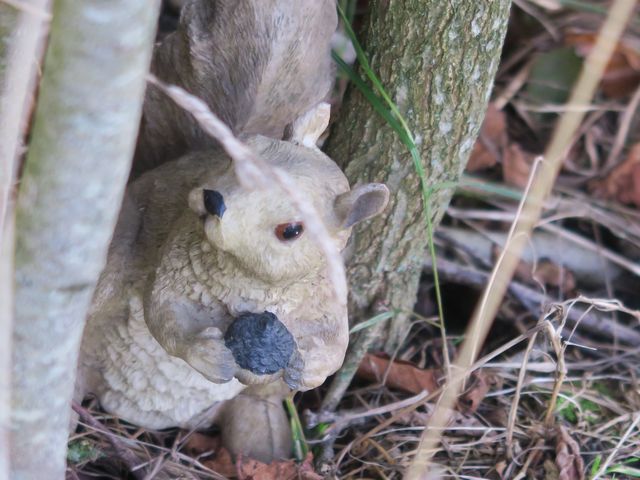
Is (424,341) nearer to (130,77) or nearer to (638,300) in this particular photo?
(638,300)

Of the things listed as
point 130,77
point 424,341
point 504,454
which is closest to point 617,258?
point 424,341

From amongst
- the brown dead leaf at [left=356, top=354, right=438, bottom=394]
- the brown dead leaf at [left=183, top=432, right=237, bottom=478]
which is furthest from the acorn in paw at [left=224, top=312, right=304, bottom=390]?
the brown dead leaf at [left=356, top=354, right=438, bottom=394]

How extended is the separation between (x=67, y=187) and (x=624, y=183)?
174 centimetres

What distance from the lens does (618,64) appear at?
2.38 m

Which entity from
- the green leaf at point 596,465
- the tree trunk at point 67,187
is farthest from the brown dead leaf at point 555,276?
the tree trunk at point 67,187

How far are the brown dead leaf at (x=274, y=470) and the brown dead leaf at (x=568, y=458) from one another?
1.44ft

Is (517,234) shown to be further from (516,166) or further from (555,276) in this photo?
A: (516,166)

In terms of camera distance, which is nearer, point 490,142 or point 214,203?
point 214,203

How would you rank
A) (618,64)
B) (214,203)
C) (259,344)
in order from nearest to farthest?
1. (214,203)
2. (259,344)
3. (618,64)

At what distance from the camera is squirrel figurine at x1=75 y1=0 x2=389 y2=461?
1.08 metres

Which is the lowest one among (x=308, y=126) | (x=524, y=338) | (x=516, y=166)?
(x=524, y=338)

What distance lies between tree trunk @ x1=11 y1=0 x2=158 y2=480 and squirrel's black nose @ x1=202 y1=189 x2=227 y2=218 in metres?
0.17

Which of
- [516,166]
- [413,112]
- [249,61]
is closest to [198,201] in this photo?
[249,61]

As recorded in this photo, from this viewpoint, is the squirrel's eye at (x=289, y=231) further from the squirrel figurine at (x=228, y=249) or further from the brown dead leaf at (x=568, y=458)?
the brown dead leaf at (x=568, y=458)
